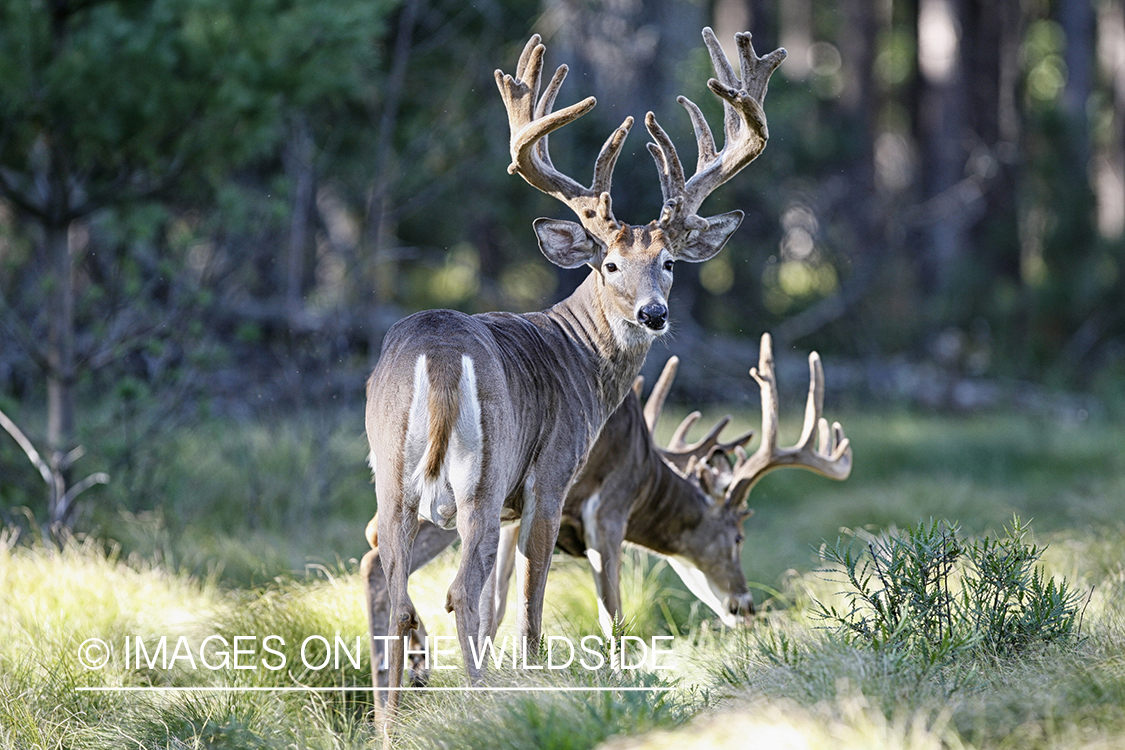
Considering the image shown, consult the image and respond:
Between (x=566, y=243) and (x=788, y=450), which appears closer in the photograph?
(x=566, y=243)

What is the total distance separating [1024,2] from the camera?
87.1ft

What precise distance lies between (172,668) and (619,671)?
2175 mm

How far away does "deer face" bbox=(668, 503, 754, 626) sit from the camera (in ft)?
20.3

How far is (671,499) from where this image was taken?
6086mm

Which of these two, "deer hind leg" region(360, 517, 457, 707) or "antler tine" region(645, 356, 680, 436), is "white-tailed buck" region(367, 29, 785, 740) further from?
"antler tine" region(645, 356, 680, 436)

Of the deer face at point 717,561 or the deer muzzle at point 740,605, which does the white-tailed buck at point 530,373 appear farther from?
the deer muzzle at point 740,605

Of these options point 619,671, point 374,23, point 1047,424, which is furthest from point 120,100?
point 1047,424

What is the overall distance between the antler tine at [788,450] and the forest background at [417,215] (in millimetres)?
910

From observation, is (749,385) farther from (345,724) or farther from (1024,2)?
(1024,2)

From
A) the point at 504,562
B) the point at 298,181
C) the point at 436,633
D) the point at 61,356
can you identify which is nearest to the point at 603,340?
the point at 504,562

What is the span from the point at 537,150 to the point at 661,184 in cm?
56

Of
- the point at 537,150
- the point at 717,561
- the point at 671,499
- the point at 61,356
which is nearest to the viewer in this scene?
the point at 537,150

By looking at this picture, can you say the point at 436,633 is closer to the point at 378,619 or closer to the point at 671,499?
the point at 378,619

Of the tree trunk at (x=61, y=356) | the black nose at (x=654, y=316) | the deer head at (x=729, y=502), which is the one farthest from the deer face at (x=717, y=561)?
the tree trunk at (x=61, y=356)
